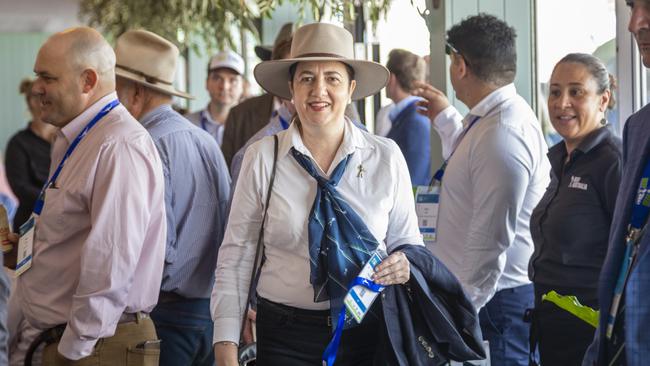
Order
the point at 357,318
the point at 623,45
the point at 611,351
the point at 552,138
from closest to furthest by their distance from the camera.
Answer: the point at 611,351 → the point at 357,318 → the point at 623,45 → the point at 552,138

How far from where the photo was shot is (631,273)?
2498 millimetres

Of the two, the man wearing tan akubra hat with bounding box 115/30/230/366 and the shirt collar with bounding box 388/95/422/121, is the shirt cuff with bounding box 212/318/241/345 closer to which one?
the man wearing tan akubra hat with bounding box 115/30/230/366

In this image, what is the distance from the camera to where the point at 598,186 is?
3529 mm

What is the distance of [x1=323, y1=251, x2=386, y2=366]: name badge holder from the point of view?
114 inches

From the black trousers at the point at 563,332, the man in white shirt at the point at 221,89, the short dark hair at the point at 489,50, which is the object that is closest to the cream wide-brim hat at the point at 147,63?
the short dark hair at the point at 489,50

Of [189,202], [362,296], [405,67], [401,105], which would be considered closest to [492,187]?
[362,296]

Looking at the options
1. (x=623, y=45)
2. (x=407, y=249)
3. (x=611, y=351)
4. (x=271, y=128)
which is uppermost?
(x=623, y=45)

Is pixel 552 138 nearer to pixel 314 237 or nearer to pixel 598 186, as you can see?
pixel 598 186

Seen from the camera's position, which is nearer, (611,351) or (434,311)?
(611,351)

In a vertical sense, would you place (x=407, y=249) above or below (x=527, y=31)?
below

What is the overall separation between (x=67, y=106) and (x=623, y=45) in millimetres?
2313

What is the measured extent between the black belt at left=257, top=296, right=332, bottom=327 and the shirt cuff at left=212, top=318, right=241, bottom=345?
130 millimetres

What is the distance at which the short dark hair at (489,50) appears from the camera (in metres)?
4.16

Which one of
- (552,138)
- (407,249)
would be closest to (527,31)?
(552,138)
